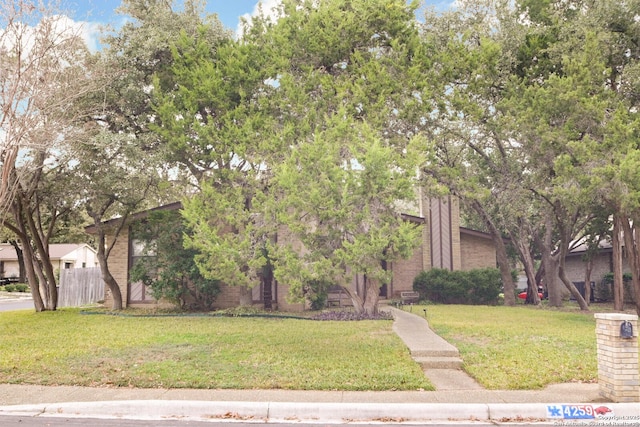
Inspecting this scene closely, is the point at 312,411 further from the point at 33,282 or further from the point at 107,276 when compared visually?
the point at 33,282

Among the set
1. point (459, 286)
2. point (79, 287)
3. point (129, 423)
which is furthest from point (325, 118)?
point (79, 287)

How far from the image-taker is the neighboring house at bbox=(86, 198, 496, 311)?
22.3 m

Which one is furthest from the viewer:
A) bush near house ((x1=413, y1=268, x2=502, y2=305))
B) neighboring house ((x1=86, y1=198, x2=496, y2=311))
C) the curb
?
bush near house ((x1=413, y1=268, x2=502, y2=305))

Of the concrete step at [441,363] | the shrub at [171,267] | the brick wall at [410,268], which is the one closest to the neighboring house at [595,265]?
the brick wall at [410,268]

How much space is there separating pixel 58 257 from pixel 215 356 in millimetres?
47200

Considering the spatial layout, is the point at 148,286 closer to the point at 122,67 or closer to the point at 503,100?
the point at 122,67

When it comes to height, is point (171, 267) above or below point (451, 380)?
above

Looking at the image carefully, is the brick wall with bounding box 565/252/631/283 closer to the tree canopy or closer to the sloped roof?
the tree canopy

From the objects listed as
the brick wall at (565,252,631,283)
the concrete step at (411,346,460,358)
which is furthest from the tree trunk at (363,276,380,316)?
the brick wall at (565,252,631,283)

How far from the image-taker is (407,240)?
546 inches

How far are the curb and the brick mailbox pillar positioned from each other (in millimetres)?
274

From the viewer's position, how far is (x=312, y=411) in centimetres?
729

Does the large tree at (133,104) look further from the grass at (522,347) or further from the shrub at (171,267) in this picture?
the grass at (522,347)

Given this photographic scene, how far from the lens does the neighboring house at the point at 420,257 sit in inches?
878
